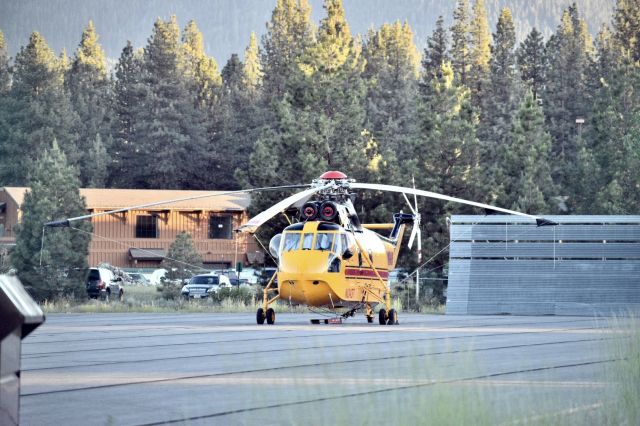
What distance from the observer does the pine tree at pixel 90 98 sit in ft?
301

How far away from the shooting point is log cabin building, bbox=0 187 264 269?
73.7m

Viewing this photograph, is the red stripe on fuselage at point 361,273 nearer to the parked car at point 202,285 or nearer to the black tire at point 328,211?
the black tire at point 328,211

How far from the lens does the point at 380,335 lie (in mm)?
23062

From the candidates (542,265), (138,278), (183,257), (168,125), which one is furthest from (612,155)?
(168,125)

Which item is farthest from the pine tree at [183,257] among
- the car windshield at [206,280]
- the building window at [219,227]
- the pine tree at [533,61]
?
the pine tree at [533,61]

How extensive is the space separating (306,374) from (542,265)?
25550mm

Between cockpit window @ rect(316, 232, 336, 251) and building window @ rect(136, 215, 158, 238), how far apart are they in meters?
48.9

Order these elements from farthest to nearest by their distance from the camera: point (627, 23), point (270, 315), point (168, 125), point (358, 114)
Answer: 1. point (627, 23)
2. point (168, 125)
3. point (358, 114)
4. point (270, 315)

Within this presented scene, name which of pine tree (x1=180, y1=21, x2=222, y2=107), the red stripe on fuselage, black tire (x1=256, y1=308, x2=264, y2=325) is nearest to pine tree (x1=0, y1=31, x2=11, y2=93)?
pine tree (x1=180, y1=21, x2=222, y2=107)

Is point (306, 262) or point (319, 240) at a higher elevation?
point (319, 240)

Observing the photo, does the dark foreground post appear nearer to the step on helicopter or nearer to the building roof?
the step on helicopter

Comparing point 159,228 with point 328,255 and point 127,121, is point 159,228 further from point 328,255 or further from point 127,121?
point 328,255

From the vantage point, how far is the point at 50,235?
5088 cm

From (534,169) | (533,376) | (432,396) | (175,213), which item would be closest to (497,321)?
(533,376)
